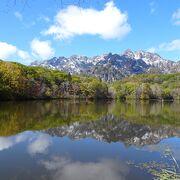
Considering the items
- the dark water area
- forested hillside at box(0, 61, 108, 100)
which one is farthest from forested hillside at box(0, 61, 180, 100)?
the dark water area

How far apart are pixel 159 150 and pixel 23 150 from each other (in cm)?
1061

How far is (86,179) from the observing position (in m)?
17.0

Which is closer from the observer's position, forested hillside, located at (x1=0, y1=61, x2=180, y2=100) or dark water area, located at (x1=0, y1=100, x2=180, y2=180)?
dark water area, located at (x1=0, y1=100, x2=180, y2=180)

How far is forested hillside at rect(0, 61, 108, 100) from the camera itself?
90637 mm

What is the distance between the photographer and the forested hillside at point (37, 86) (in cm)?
9064

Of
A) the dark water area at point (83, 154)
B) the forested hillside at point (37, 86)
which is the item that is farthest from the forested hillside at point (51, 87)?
the dark water area at point (83, 154)

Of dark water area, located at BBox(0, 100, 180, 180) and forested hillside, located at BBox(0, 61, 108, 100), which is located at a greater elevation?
forested hillside, located at BBox(0, 61, 108, 100)

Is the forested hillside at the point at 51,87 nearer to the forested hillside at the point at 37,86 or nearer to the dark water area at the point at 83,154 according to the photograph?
the forested hillside at the point at 37,86

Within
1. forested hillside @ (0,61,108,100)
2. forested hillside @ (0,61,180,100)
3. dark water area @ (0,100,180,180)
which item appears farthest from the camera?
forested hillside @ (0,61,180,100)

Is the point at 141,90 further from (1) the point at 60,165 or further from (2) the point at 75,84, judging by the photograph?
(1) the point at 60,165

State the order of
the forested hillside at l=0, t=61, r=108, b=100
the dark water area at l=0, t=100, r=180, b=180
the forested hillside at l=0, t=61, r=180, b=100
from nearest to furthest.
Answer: the dark water area at l=0, t=100, r=180, b=180 < the forested hillside at l=0, t=61, r=108, b=100 < the forested hillside at l=0, t=61, r=180, b=100

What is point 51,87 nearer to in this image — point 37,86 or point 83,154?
point 37,86

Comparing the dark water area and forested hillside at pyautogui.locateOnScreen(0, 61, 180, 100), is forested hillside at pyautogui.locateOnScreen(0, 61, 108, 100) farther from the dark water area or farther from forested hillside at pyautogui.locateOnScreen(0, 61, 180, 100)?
the dark water area

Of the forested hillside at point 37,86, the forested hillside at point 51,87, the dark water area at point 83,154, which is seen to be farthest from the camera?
the forested hillside at point 51,87
